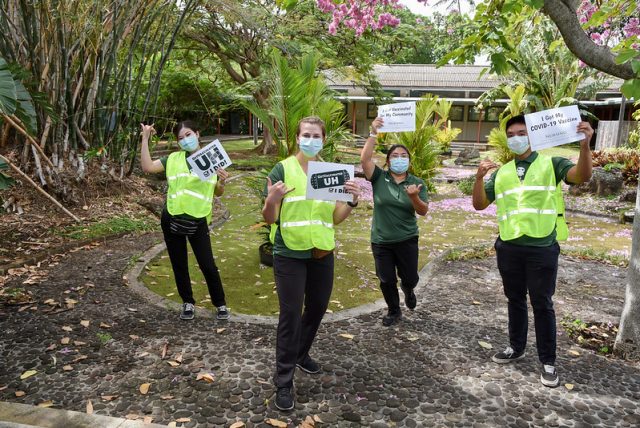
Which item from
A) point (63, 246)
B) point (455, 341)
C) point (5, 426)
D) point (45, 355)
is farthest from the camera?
point (63, 246)

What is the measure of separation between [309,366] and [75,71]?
7025 mm

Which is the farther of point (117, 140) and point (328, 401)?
point (117, 140)

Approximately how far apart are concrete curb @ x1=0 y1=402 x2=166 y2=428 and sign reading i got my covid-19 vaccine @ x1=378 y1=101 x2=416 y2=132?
8.92 feet

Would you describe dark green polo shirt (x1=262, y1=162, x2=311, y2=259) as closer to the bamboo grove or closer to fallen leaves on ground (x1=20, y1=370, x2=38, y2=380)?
fallen leaves on ground (x1=20, y1=370, x2=38, y2=380)

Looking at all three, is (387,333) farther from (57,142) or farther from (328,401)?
(57,142)

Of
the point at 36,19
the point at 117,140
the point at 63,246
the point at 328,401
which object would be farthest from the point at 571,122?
the point at 117,140

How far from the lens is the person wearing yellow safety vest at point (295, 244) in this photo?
10.1ft

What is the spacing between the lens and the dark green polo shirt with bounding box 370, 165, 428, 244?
4285 mm

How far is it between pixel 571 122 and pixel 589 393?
1838 mm

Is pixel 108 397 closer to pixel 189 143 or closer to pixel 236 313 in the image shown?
pixel 236 313

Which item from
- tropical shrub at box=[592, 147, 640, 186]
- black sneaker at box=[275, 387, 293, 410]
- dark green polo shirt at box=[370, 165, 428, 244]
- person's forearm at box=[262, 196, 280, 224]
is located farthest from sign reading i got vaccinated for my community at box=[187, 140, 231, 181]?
tropical shrub at box=[592, 147, 640, 186]

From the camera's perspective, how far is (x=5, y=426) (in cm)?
272

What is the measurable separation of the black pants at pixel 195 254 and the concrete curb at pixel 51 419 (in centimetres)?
165

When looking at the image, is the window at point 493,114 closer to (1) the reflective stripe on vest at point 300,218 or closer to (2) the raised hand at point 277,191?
(1) the reflective stripe on vest at point 300,218
